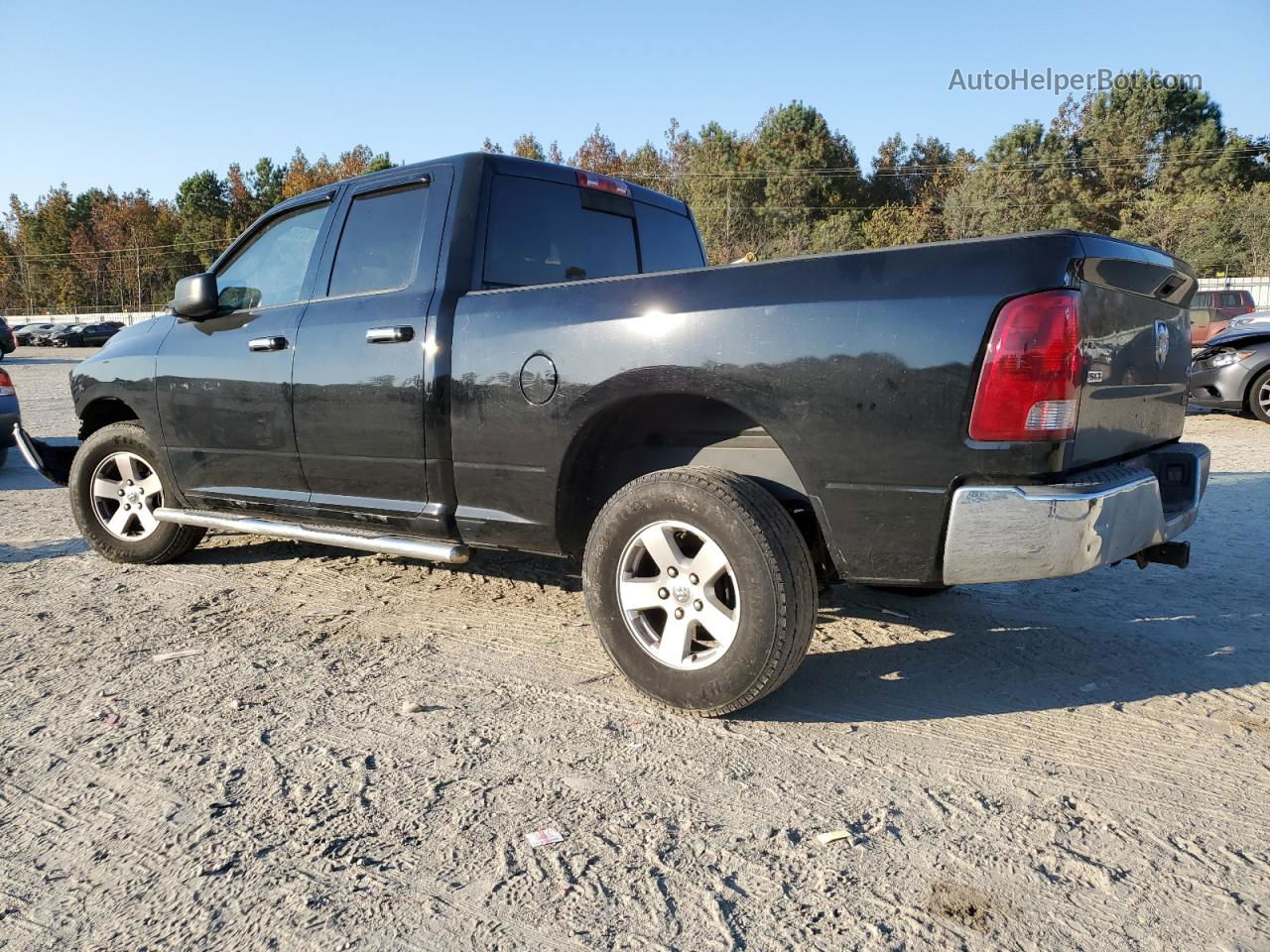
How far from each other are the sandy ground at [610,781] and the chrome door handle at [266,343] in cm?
124

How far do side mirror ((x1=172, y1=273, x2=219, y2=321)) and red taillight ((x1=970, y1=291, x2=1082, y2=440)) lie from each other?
3762 millimetres

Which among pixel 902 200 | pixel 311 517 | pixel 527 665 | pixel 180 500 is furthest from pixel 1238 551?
pixel 902 200

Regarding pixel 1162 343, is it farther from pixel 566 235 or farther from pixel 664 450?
pixel 566 235

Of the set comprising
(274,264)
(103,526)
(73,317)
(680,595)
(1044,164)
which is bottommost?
(103,526)

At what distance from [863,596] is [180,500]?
11.9ft

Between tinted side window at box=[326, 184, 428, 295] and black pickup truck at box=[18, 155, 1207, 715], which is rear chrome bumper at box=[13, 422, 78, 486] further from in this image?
tinted side window at box=[326, 184, 428, 295]

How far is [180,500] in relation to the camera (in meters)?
4.72

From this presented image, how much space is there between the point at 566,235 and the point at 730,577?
2009mm

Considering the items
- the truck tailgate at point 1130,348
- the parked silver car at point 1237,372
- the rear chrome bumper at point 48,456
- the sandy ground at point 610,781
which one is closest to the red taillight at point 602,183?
the sandy ground at point 610,781

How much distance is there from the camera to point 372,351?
3711 millimetres

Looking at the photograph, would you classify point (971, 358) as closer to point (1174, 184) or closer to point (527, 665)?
point (527, 665)

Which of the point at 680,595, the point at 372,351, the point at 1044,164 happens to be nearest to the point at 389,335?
the point at 372,351

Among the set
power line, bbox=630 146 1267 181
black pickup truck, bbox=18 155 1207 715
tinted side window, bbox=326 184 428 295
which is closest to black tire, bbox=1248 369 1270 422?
black pickup truck, bbox=18 155 1207 715

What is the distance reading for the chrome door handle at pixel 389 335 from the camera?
3594mm
